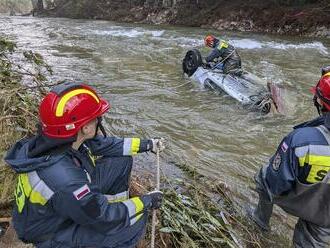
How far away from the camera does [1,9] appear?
6819 centimetres

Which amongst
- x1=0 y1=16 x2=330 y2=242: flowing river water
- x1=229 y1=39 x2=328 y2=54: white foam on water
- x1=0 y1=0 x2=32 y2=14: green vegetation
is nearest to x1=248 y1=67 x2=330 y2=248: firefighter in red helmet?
x1=0 y1=16 x2=330 y2=242: flowing river water

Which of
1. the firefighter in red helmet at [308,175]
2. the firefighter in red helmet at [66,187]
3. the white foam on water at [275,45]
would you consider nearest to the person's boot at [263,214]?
the firefighter in red helmet at [308,175]

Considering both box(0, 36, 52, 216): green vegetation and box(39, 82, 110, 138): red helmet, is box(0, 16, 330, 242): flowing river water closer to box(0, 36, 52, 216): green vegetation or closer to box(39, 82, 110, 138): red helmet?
box(0, 36, 52, 216): green vegetation

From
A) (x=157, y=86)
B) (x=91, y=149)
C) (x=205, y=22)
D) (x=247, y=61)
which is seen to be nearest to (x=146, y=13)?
(x=205, y=22)

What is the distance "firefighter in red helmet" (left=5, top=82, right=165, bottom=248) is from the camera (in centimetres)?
248

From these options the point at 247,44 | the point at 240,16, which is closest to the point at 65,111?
the point at 247,44

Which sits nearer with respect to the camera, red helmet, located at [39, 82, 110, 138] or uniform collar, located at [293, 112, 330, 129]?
red helmet, located at [39, 82, 110, 138]

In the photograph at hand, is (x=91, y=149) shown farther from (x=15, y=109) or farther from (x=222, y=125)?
(x=222, y=125)

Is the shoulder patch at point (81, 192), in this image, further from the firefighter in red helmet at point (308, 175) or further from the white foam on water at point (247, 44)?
the white foam on water at point (247, 44)

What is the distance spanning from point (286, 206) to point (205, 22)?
23889mm

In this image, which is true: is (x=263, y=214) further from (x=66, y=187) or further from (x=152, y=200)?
(x=66, y=187)

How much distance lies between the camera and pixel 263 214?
13.9ft

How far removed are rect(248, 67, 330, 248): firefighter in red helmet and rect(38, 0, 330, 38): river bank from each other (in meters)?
19.0

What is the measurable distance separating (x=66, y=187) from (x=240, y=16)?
2406 cm
